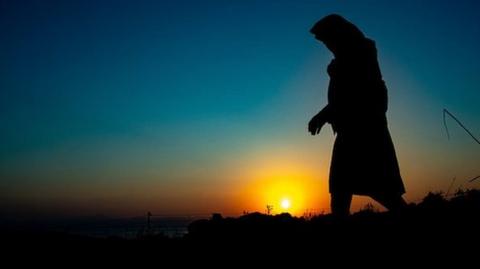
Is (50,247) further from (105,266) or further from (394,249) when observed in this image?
(394,249)

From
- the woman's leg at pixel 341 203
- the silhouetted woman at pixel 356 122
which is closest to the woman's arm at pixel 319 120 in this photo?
the silhouetted woman at pixel 356 122

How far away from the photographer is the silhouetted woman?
5.10m

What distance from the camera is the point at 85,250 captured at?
5730 mm

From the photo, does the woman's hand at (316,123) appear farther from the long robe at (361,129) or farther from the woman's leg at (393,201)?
the woman's leg at (393,201)

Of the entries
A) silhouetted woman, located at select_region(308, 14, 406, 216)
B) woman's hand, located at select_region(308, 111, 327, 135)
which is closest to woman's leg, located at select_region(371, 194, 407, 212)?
silhouetted woman, located at select_region(308, 14, 406, 216)

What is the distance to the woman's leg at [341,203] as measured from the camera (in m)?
5.25

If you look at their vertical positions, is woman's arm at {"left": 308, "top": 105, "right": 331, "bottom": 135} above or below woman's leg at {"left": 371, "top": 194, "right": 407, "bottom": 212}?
above

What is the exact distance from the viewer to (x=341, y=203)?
528 cm

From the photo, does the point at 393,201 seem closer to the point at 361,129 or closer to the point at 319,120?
the point at 361,129

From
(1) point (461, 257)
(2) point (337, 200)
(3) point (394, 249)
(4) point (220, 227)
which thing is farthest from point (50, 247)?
(1) point (461, 257)

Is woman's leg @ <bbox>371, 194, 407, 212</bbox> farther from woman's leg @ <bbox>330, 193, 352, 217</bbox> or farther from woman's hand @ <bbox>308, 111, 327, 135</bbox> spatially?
woman's hand @ <bbox>308, 111, 327, 135</bbox>

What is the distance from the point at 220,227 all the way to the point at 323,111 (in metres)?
2.06

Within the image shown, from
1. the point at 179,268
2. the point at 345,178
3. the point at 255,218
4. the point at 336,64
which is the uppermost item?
the point at 336,64

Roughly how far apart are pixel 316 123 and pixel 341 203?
102 centimetres
